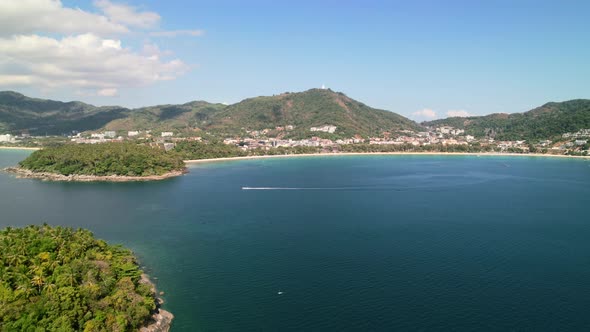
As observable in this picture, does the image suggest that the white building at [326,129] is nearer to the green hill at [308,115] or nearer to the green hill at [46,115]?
the green hill at [308,115]

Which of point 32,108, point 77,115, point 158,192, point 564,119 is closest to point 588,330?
point 158,192

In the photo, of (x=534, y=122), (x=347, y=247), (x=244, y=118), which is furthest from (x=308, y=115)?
(x=347, y=247)

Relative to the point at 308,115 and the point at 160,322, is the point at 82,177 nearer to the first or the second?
the point at 160,322

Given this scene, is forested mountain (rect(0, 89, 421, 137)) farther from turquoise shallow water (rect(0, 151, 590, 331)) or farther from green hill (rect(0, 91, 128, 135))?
turquoise shallow water (rect(0, 151, 590, 331))

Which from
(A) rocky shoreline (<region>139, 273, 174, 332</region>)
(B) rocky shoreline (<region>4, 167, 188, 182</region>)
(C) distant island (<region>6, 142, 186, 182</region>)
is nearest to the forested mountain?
(C) distant island (<region>6, 142, 186, 182</region>)

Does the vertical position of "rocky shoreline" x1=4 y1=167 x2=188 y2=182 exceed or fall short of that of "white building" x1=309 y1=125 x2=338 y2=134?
it falls short

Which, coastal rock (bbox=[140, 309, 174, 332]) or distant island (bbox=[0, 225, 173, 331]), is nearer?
distant island (bbox=[0, 225, 173, 331])
